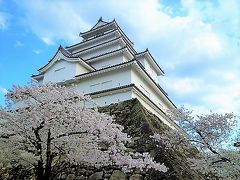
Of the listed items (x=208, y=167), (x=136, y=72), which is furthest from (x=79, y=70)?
(x=208, y=167)

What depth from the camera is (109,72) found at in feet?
54.7

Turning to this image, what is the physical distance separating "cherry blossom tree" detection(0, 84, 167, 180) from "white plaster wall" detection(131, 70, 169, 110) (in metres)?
9.49

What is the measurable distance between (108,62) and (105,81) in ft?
9.96

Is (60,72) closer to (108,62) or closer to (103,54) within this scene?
(103,54)

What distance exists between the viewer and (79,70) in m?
18.2

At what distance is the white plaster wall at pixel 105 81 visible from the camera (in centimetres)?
1616

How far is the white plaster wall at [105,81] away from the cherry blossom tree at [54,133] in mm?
9171

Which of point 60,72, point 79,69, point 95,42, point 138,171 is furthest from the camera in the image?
point 95,42

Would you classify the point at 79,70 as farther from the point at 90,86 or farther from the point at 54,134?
the point at 54,134

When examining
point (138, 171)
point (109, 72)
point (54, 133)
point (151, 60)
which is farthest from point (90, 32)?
point (54, 133)

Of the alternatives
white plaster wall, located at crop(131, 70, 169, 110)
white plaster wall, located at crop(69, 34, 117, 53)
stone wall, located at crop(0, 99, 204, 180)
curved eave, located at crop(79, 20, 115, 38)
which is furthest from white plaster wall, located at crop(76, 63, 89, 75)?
stone wall, located at crop(0, 99, 204, 180)

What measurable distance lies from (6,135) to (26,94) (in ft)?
3.87

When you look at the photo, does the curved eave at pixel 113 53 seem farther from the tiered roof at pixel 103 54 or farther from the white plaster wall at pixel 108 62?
the white plaster wall at pixel 108 62

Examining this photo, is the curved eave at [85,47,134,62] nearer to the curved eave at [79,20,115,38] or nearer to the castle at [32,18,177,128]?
the castle at [32,18,177,128]
